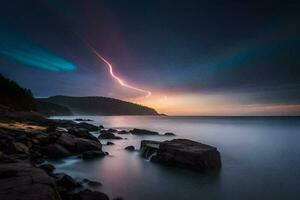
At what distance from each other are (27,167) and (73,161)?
10.2 m

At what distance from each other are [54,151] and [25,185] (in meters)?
13.6

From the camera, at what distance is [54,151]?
20.1 m

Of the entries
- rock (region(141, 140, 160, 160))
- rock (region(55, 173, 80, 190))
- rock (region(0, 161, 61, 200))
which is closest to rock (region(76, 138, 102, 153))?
rock (region(141, 140, 160, 160))

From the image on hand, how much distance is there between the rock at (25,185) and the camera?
21.9ft

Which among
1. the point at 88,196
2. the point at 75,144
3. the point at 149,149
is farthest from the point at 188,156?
the point at 75,144


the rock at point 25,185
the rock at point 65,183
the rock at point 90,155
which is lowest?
the rock at point 65,183

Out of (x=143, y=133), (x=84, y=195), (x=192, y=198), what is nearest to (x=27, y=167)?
(x=84, y=195)

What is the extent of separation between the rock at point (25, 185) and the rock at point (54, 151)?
11.1 m

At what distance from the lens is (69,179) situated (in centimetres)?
1207

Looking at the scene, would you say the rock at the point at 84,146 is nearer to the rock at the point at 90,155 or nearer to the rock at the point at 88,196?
the rock at the point at 90,155

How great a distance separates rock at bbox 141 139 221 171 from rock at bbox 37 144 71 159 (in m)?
8.44

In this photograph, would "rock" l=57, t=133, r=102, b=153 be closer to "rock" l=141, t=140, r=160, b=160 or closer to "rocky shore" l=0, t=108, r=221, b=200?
"rocky shore" l=0, t=108, r=221, b=200

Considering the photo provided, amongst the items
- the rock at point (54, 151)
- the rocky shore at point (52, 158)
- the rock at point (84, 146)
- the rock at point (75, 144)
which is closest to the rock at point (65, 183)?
the rocky shore at point (52, 158)

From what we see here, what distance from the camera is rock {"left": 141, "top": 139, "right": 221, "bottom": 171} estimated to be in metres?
17.7
